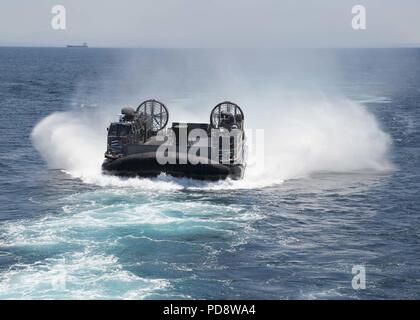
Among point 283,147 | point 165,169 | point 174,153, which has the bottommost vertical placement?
point 165,169

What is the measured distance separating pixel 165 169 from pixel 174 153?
1.73 m

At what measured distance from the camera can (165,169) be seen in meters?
51.8

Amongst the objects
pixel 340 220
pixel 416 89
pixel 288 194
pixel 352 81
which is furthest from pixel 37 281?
pixel 352 81

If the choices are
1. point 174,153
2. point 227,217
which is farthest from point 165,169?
point 227,217

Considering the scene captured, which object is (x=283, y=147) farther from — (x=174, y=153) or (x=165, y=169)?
(x=165, y=169)

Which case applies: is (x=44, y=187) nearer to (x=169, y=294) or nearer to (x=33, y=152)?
(x=33, y=152)

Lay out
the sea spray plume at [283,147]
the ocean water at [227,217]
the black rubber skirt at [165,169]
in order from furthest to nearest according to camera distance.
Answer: the sea spray plume at [283,147], the black rubber skirt at [165,169], the ocean water at [227,217]

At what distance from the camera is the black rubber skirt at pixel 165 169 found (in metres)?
51.8

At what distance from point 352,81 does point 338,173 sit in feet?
332

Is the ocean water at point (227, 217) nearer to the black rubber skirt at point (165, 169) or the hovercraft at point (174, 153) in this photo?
the black rubber skirt at point (165, 169)

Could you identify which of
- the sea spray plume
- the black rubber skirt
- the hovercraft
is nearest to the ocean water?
the sea spray plume

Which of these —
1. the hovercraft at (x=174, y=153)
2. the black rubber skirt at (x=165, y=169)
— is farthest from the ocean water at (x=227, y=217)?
the hovercraft at (x=174, y=153)
